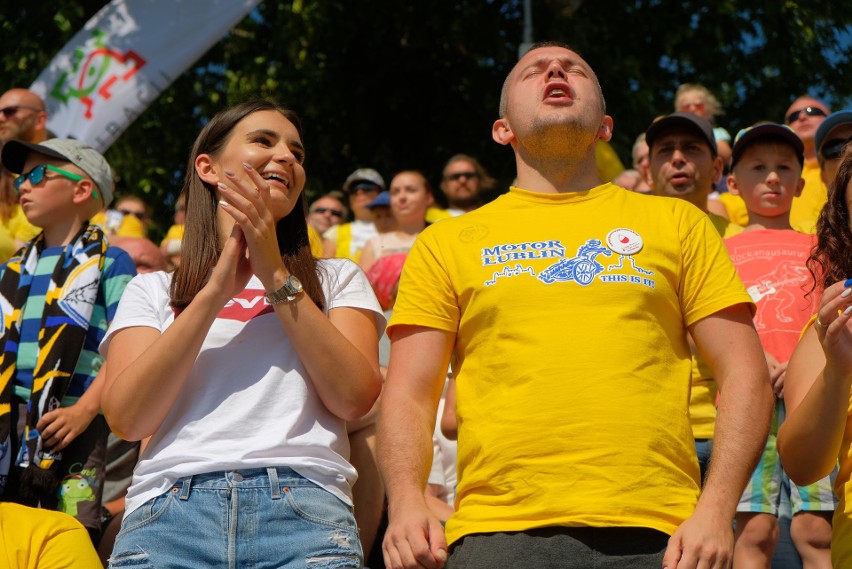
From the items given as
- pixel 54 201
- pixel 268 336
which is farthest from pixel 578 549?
pixel 54 201

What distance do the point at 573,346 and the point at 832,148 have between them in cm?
270

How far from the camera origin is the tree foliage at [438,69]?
12930 mm

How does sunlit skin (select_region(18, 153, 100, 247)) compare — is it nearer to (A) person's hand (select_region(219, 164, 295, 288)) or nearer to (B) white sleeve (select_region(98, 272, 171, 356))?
(B) white sleeve (select_region(98, 272, 171, 356))

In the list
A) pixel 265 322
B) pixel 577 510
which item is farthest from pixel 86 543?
pixel 577 510

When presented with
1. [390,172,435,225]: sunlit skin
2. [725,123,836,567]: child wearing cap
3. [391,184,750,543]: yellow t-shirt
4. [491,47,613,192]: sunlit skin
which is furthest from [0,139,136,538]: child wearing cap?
[390,172,435,225]: sunlit skin

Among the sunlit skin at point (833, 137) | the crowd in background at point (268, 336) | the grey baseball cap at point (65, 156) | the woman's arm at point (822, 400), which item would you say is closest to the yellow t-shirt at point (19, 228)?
the crowd in background at point (268, 336)

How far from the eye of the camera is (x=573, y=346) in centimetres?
298

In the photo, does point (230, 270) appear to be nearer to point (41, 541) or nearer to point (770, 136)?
point (41, 541)

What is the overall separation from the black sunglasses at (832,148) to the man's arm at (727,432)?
7.50ft

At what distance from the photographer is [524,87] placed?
3588 mm

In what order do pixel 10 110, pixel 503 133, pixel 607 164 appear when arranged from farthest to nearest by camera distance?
pixel 607 164, pixel 10 110, pixel 503 133

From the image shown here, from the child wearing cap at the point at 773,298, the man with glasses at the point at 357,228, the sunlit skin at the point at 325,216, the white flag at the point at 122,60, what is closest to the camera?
the child wearing cap at the point at 773,298

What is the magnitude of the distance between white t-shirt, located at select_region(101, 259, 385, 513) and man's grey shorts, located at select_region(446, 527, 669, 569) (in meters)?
0.55

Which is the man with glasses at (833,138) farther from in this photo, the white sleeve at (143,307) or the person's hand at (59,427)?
the person's hand at (59,427)
